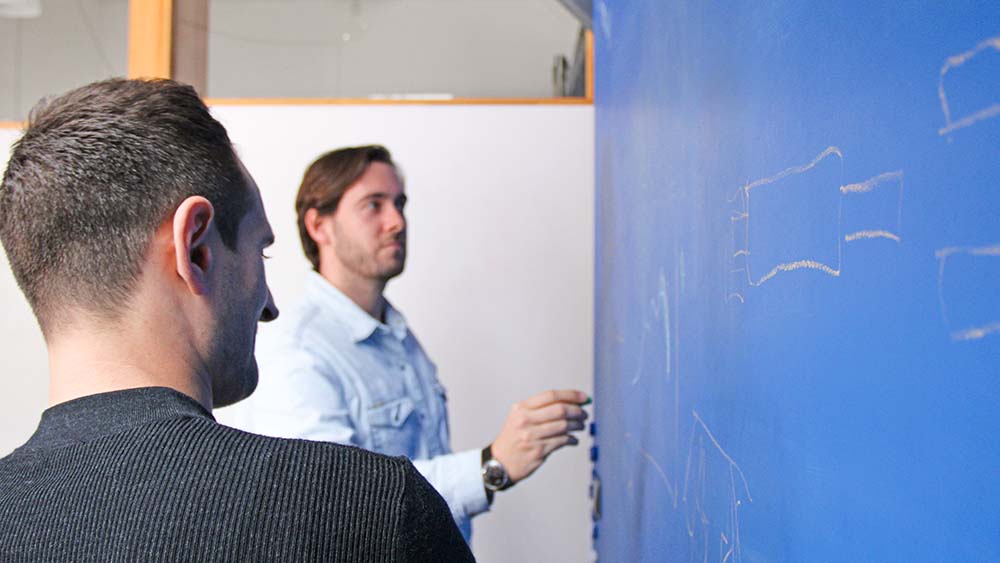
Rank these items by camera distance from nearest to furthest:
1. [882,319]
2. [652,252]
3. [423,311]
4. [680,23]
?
[882,319] → [680,23] → [652,252] → [423,311]

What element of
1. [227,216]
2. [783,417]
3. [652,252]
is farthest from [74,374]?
[652,252]

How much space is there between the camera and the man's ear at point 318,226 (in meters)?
1.92

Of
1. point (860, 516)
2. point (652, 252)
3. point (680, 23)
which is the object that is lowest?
point (860, 516)

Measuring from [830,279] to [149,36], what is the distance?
248cm

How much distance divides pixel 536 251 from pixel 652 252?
1584 millimetres

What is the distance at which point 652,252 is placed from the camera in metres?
1.00

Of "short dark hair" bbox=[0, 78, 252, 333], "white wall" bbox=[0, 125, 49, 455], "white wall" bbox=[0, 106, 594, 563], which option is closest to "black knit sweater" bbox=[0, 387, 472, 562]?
"short dark hair" bbox=[0, 78, 252, 333]

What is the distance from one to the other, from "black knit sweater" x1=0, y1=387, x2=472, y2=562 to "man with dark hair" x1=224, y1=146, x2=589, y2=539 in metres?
0.95

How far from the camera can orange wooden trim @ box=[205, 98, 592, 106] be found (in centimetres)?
259

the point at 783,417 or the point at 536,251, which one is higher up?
the point at 536,251

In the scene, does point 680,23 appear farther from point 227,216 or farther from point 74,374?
point 74,374

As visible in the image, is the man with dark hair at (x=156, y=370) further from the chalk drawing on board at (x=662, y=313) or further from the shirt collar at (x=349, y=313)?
the shirt collar at (x=349, y=313)

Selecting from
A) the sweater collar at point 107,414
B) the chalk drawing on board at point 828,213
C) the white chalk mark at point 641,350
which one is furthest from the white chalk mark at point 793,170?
the white chalk mark at point 641,350

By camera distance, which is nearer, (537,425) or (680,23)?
(680,23)
